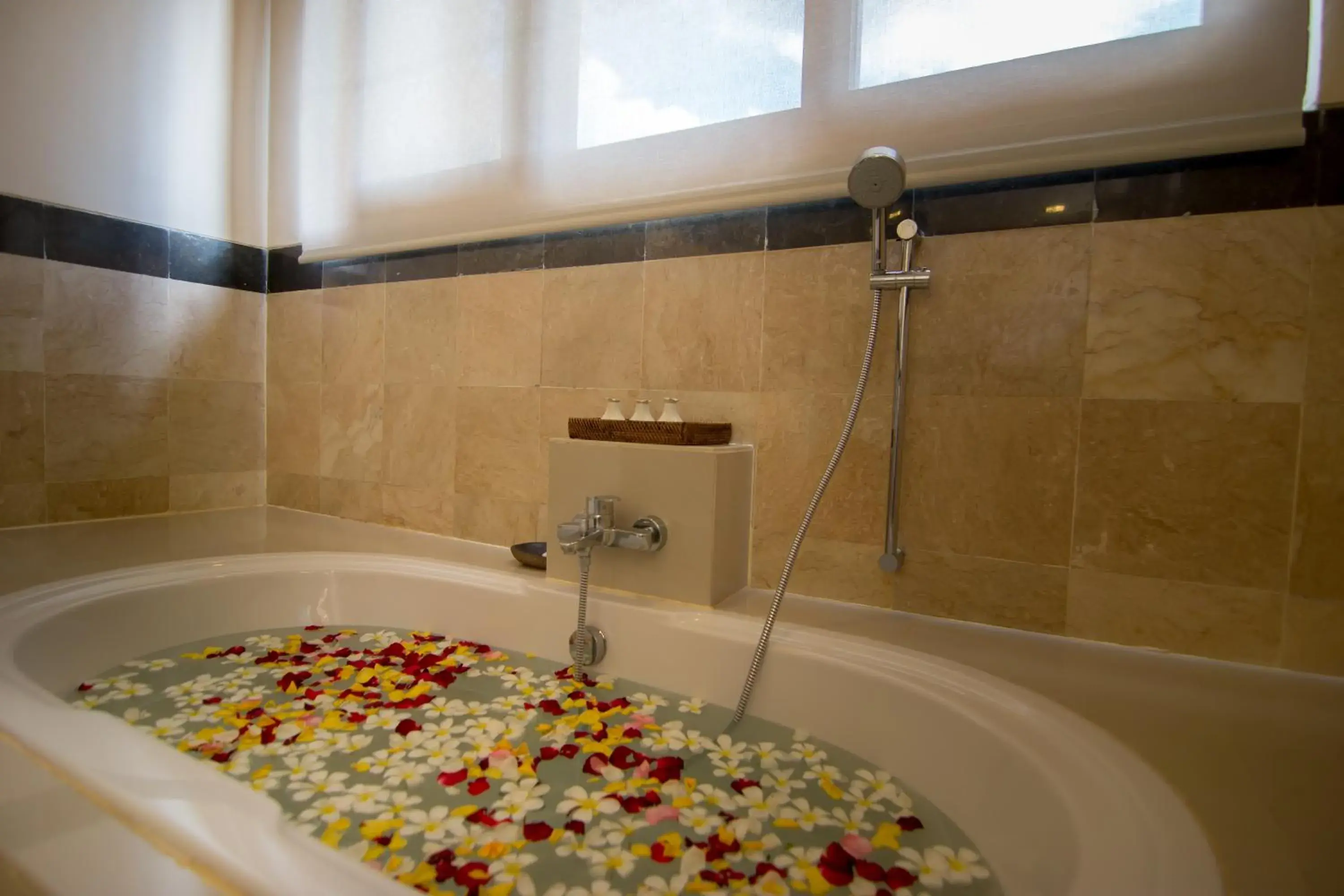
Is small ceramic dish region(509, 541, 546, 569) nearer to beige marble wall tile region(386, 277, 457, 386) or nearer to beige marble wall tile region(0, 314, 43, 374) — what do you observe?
beige marble wall tile region(386, 277, 457, 386)

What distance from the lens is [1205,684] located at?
0.99 meters

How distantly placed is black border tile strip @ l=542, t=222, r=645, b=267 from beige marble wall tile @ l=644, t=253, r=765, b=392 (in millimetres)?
78

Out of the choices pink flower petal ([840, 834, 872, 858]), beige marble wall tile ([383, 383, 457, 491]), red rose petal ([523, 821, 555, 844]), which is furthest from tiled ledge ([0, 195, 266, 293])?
pink flower petal ([840, 834, 872, 858])

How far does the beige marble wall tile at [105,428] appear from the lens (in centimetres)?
188

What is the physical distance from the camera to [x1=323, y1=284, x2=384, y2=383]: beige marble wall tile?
2086 millimetres

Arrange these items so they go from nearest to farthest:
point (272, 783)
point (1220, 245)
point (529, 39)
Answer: point (272, 783), point (1220, 245), point (529, 39)

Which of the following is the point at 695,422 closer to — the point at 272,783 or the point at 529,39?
the point at 272,783

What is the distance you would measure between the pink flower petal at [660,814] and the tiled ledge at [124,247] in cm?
228

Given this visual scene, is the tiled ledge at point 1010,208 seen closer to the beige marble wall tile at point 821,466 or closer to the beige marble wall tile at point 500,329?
the beige marble wall tile at point 500,329

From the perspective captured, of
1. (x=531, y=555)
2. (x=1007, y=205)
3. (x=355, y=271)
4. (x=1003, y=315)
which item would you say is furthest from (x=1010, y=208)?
(x=355, y=271)

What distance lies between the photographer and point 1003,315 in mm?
1227

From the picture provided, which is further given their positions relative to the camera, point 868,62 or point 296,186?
point 296,186

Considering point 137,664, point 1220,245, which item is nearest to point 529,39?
point 1220,245

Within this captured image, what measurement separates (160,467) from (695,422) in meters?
1.88
